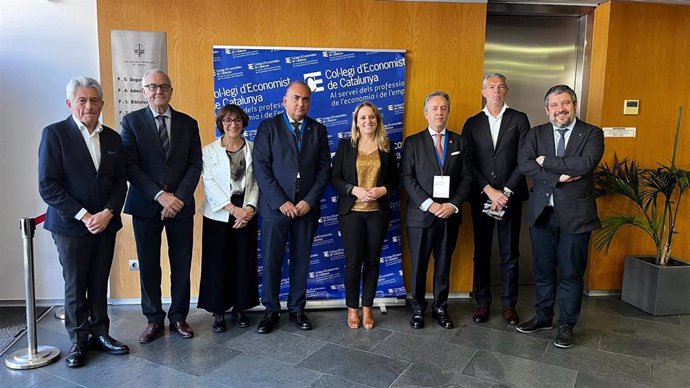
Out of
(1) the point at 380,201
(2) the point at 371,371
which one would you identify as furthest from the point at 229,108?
(2) the point at 371,371

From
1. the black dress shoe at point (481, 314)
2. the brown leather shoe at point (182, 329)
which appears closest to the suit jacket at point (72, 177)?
the brown leather shoe at point (182, 329)

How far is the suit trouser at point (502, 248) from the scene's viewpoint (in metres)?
3.67

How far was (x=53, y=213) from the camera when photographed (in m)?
2.86

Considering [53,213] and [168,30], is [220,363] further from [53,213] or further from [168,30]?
[168,30]

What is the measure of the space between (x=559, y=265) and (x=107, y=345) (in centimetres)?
312

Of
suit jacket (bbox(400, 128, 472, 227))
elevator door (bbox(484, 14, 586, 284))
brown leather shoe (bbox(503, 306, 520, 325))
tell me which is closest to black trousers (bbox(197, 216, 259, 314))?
suit jacket (bbox(400, 128, 472, 227))

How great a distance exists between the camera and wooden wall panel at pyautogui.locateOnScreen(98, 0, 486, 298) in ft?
12.6

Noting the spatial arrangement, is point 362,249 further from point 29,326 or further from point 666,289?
point 666,289

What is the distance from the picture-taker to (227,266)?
3.52 meters

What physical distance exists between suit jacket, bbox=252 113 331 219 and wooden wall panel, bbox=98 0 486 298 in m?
0.79

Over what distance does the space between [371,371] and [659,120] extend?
3527 millimetres

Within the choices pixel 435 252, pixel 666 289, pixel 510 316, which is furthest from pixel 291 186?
pixel 666 289

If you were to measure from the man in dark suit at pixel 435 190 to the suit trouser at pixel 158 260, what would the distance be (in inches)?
64.0

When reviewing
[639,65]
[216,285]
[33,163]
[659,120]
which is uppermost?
[639,65]
